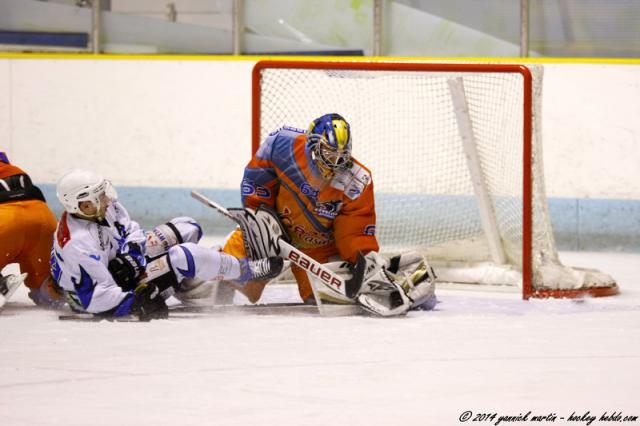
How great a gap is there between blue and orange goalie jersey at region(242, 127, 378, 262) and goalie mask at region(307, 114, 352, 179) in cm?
11

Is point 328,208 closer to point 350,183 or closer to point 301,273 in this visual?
point 350,183

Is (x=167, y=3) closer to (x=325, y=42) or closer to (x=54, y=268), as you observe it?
(x=325, y=42)

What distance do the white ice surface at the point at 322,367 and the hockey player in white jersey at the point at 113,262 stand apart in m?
0.11

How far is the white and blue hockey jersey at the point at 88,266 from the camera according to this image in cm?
435

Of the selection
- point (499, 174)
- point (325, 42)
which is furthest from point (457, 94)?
point (325, 42)

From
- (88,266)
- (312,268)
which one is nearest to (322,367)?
(312,268)

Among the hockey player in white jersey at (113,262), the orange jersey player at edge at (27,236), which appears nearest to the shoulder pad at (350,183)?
the hockey player in white jersey at (113,262)

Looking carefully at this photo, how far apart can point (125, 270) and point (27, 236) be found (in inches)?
23.8

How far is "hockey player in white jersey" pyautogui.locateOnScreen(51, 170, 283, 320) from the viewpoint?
4363mm

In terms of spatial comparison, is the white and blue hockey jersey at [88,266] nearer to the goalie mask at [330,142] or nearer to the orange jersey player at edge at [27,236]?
the orange jersey player at edge at [27,236]

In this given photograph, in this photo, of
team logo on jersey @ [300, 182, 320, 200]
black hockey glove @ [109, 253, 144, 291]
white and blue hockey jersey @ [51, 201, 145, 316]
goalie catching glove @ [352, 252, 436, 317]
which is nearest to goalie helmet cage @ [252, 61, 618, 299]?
goalie catching glove @ [352, 252, 436, 317]

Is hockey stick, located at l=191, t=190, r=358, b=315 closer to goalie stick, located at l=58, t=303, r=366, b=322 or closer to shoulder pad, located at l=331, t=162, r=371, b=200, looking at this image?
goalie stick, located at l=58, t=303, r=366, b=322

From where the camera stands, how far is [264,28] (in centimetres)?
788

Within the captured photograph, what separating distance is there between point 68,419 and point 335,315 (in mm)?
1892
